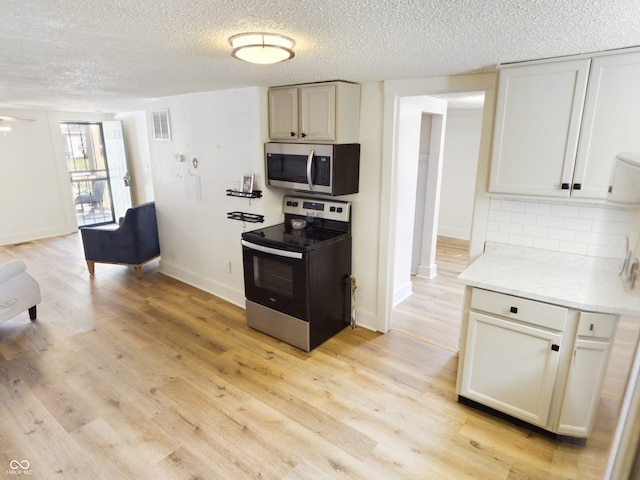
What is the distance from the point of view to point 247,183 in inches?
137

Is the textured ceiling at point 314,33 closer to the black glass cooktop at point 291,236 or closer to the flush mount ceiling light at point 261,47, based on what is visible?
the flush mount ceiling light at point 261,47

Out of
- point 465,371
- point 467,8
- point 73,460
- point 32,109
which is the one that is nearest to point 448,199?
point 465,371

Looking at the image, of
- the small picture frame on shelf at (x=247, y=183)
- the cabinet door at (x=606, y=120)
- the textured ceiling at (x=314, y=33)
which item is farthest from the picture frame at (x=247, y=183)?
the cabinet door at (x=606, y=120)

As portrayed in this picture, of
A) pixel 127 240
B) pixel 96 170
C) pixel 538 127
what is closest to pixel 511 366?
pixel 538 127

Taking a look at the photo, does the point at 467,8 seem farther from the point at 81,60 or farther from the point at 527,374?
the point at 81,60

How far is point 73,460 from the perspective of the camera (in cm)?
202

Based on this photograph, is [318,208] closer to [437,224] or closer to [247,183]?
[247,183]

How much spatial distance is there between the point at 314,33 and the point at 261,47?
0.80 feet

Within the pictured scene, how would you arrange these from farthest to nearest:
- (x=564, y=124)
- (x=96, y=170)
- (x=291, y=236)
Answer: (x=96, y=170)
(x=291, y=236)
(x=564, y=124)

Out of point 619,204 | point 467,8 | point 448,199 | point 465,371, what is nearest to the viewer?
point 619,204

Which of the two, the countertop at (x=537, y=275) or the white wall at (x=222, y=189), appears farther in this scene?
the white wall at (x=222, y=189)

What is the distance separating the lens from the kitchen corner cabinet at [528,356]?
192 cm

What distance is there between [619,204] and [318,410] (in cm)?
204

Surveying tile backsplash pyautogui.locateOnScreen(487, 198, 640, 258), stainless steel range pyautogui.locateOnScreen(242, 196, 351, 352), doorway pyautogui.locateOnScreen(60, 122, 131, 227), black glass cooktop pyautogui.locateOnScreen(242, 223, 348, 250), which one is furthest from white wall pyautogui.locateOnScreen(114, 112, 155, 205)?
tile backsplash pyautogui.locateOnScreen(487, 198, 640, 258)
